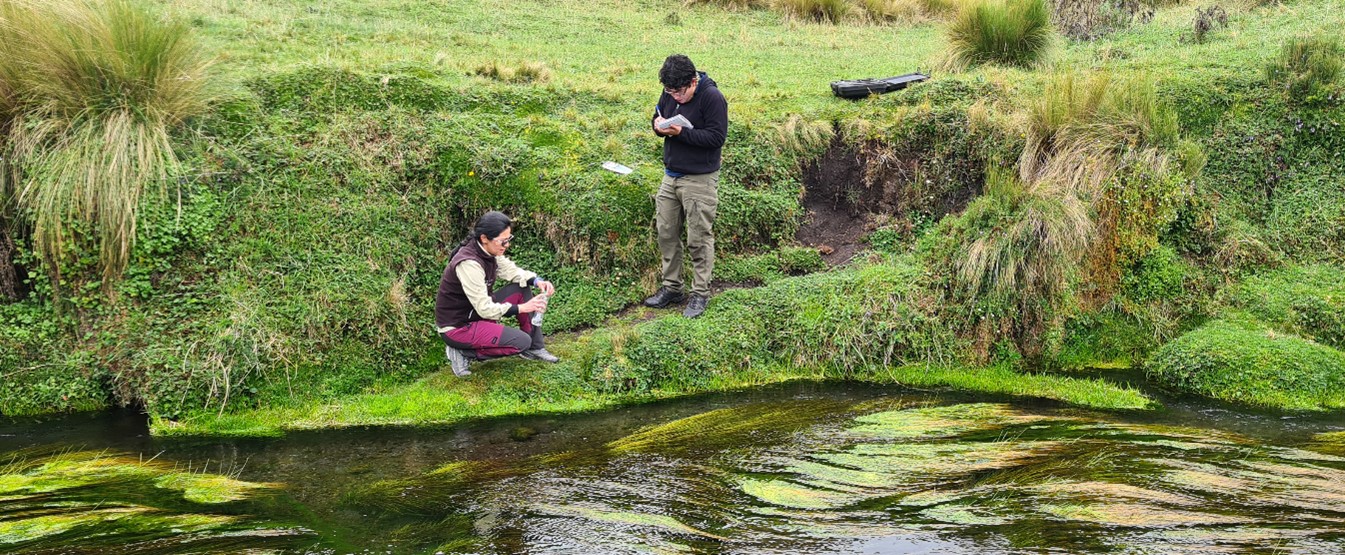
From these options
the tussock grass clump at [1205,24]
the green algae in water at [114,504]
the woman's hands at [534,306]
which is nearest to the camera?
the green algae in water at [114,504]

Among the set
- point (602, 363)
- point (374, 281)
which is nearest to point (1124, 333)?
point (602, 363)

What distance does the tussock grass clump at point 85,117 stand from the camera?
892 centimetres

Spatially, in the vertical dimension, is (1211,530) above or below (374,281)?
below

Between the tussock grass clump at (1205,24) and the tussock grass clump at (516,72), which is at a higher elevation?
the tussock grass clump at (1205,24)

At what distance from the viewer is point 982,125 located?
444 inches

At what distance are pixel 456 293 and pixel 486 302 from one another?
1.09 feet

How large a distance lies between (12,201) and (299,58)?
11.9ft

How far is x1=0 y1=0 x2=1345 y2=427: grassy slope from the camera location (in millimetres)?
9039

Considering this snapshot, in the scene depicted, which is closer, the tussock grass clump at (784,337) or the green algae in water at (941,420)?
the green algae in water at (941,420)

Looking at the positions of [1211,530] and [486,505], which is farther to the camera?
[486,505]

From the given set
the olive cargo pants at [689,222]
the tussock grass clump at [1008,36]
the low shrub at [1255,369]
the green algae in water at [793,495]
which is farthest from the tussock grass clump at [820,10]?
the green algae in water at [793,495]

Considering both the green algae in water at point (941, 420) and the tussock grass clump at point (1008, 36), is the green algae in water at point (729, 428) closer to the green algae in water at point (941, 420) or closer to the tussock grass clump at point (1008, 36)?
the green algae in water at point (941, 420)

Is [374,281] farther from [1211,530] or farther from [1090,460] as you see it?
[1211,530]

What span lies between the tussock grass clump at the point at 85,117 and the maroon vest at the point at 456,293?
291 centimetres
